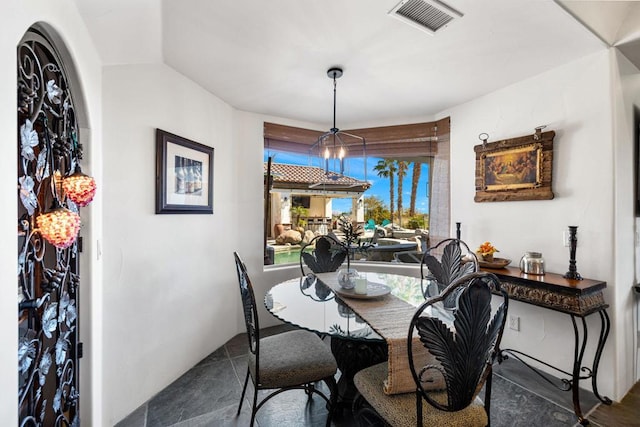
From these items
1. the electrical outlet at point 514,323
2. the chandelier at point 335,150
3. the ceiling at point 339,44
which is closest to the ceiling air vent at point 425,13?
the ceiling at point 339,44

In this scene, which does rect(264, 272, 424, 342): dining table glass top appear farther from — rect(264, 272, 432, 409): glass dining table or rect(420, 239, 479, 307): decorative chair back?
rect(420, 239, 479, 307): decorative chair back

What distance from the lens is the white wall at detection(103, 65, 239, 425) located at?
6.15 feet

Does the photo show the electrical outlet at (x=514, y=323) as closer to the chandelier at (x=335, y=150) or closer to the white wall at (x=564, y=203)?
the white wall at (x=564, y=203)

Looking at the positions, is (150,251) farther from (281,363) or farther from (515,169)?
(515,169)

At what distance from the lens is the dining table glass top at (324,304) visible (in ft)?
5.15

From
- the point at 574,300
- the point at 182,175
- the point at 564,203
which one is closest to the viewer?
the point at 574,300

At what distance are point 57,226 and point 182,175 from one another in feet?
5.03

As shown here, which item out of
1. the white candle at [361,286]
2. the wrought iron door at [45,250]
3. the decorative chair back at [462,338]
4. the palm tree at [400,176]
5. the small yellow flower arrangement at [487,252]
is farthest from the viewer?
the palm tree at [400,176]

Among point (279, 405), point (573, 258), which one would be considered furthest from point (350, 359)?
point (573, 258)

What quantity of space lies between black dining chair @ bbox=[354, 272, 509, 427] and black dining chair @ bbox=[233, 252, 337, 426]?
1.49ft

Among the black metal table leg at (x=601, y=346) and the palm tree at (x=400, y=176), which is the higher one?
the palm tree at (x=400, y=176)

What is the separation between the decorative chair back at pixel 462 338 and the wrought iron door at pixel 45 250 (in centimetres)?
132

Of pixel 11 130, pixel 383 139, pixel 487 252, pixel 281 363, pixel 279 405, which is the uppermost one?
pixel 383 139

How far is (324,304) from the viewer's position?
6.53 ft
